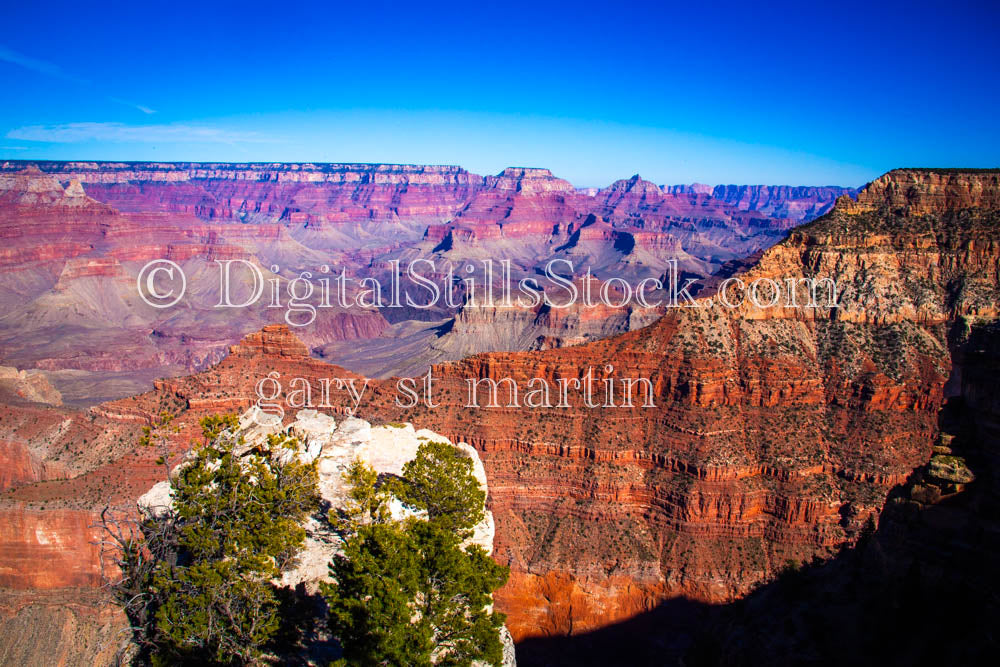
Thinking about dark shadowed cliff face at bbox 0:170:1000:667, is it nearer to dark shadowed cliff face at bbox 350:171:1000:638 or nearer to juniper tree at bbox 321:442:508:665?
dark shadowed cliff face at bbox 350:171:1000:638

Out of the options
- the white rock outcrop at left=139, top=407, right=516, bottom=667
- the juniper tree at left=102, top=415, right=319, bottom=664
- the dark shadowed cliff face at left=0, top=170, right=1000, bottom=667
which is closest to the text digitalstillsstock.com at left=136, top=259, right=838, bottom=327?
the dark shadowed cliff face at left=0, top=170, right=1000, bottom=667

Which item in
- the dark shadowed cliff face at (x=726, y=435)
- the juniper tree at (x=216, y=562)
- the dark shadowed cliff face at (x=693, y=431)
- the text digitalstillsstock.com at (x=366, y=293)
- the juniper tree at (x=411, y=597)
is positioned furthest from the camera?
the text digitalstillsstock.com at (x=366, y=293)

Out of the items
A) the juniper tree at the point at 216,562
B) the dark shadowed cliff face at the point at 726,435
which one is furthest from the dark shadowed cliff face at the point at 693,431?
the juniper tree at the point at 216,562

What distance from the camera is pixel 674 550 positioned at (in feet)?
133

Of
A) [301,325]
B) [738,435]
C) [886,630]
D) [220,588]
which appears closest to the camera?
[886,630]

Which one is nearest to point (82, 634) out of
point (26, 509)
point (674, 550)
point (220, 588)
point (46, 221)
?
point (26, 509)

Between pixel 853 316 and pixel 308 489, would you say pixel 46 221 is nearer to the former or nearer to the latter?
pixel 308 489

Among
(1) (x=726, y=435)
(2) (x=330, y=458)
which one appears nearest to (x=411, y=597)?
(2) (x=330, y=458)

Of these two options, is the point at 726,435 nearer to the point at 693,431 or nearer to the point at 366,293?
the point at 693,431

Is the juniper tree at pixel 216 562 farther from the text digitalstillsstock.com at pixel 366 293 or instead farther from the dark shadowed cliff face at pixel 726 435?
the text digitalstillsstock.com at pixel 366 293

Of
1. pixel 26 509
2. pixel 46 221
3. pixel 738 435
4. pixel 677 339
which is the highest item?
pixel 46 221

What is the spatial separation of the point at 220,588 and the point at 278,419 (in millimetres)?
16901

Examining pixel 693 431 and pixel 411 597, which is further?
pixel 693 431

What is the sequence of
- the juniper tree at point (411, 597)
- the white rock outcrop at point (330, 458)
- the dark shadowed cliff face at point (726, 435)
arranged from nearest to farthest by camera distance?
1. the juniper tree at point (411, 597)
2. the white rock outcrop at point (330, 458)
3. the dark shadowed cliff face at point (726, 435)
